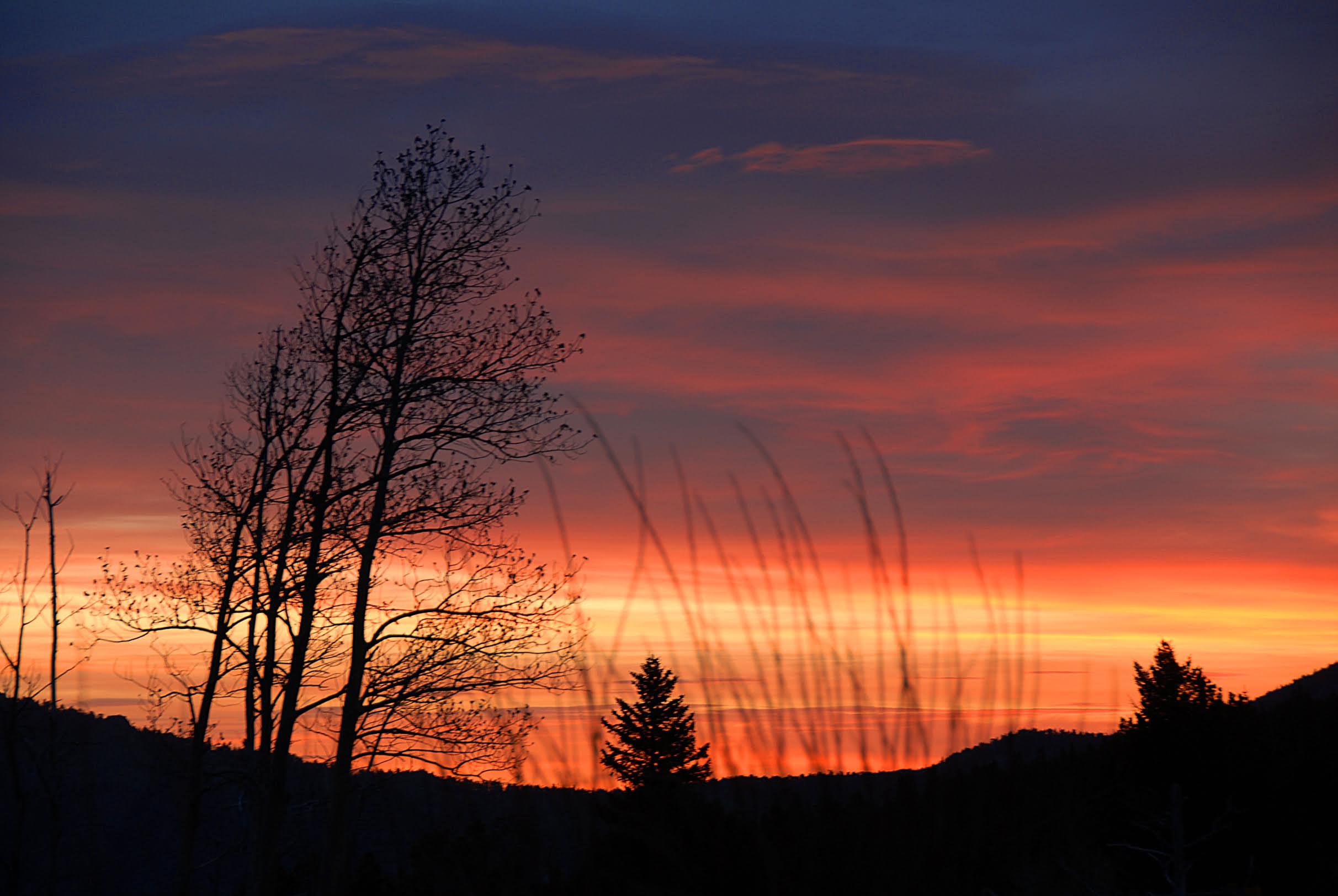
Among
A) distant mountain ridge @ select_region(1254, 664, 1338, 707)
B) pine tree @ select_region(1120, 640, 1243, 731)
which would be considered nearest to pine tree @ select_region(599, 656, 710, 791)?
pine tree @ select_region(1120, 640, 1243, 731)

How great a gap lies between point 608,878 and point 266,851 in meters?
8.69

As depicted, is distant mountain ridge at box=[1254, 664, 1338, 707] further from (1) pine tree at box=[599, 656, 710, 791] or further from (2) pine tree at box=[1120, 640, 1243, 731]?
(1) pine tree at box=[599, 656, 710, 791]

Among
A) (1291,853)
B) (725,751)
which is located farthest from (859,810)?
(1291,853)

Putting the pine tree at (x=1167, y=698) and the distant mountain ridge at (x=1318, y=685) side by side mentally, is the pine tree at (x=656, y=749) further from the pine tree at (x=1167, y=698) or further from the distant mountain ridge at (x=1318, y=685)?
the distant mountain ridge at (x=1318, y=685)

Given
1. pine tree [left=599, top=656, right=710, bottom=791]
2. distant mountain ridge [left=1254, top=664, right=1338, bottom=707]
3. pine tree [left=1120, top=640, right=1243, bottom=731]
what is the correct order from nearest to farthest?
pine tree [left=599, top=656, right=710, bottom=791] < pine tree [left=1120, top=640, right=1243, bottom=731] < distant mountain ridge [left=1254, top=664, right=1338, bottom=707]

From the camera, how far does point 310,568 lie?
38.4 feet

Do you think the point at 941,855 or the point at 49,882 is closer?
the point at 941,855

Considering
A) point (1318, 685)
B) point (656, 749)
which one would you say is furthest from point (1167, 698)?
point (1318, 685)

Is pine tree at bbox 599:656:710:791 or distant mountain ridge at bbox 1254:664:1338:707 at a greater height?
distant mountain ridge at bbox 1254:664:1338:707

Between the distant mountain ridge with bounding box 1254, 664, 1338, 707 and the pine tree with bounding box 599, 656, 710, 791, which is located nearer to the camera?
the pine tree with bounding box 599, 656, 710, 791

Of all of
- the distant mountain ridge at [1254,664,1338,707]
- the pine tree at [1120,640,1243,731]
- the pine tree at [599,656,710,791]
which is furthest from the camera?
the distant mountain ridge at [1254,664,1338,707]

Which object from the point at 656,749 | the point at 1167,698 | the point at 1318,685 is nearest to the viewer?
the point at 656,749

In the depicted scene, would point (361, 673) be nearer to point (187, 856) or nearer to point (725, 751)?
point (187, 856)

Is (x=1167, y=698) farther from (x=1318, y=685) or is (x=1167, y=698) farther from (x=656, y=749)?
(x=1318, y=685)
